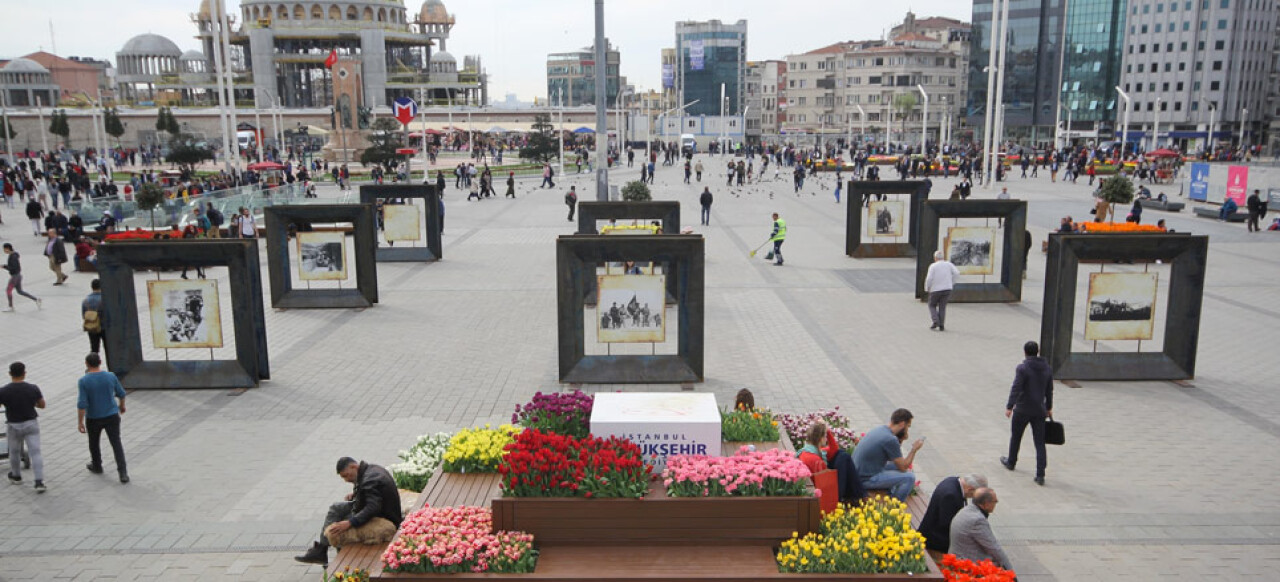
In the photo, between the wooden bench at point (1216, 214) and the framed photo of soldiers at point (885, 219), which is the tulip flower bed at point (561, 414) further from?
the wooden bench at point (1216, 214)

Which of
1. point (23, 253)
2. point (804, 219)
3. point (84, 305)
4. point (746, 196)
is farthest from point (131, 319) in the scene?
point (746, 196)

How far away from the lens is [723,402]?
12.2 m

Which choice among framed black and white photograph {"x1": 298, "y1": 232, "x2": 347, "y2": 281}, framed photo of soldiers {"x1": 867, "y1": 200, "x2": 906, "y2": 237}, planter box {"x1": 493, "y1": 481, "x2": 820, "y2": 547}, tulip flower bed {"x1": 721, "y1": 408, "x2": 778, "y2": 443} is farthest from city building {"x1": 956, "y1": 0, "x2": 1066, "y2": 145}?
planter box {"x1": 493, "y1": 481, "x2": 820, "y2": 547}

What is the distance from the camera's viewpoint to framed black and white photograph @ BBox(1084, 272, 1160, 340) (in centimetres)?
1335

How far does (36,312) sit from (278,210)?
18.2ft

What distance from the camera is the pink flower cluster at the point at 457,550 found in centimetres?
650

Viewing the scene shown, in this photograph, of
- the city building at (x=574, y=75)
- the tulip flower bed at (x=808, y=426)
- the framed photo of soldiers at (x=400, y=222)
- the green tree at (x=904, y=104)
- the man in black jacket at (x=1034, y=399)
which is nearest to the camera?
the tulip flower bed at (x=808, y=426)

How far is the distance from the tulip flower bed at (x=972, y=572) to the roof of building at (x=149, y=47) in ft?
438

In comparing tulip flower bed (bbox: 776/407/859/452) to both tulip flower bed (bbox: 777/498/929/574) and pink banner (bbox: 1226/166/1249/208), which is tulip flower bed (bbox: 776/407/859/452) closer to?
tulip flower bed (bbox: 777/498/929/574)

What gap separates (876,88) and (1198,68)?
37.2m

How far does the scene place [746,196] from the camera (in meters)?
45.2

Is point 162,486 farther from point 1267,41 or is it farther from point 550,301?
point 1267,41

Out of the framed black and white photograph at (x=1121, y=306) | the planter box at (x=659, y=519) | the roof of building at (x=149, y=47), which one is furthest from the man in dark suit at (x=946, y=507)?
the roof of building at (x=149, y=47)

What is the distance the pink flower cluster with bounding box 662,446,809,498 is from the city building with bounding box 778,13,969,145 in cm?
11313
